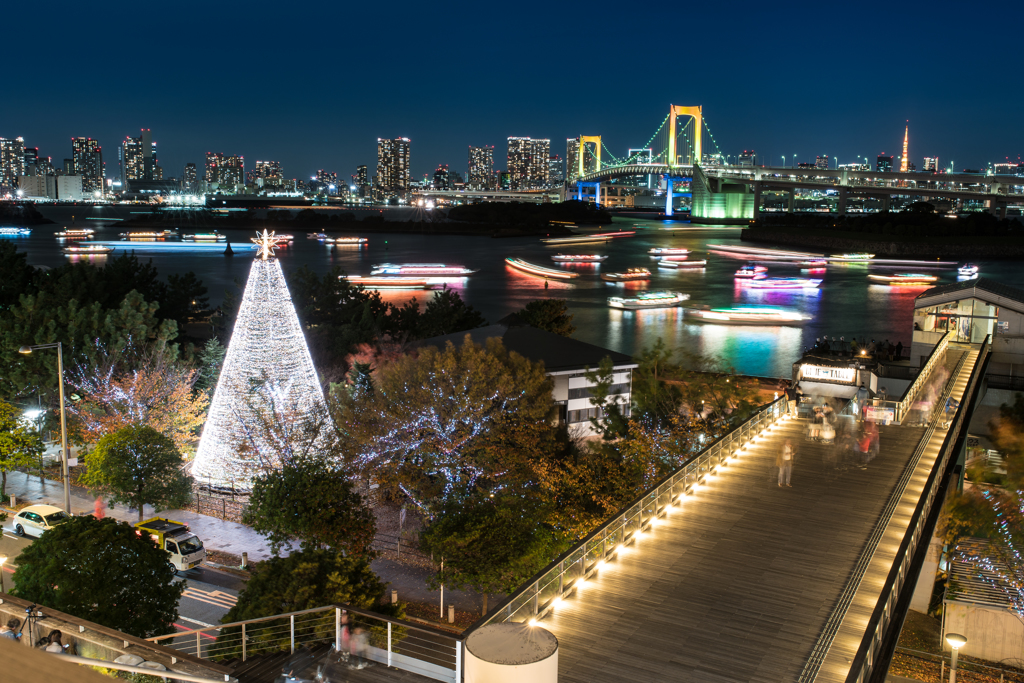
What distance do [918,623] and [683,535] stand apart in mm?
4922

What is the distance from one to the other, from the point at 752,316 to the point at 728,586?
30907mm

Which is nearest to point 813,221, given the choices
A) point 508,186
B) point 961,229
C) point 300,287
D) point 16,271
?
point 961,229

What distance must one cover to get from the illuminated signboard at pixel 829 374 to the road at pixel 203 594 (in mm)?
8446

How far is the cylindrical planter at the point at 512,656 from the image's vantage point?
3613 millimetres

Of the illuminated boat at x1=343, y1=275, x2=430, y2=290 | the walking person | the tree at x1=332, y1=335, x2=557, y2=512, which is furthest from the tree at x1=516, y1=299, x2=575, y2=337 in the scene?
the illuminated boat at x1=343, y1=275, x2=430, y2=290

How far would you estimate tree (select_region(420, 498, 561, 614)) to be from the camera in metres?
8.34

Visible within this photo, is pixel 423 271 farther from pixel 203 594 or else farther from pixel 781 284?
pixel 203 594

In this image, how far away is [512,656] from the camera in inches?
145

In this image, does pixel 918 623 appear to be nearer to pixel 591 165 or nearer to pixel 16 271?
pixel 16 271

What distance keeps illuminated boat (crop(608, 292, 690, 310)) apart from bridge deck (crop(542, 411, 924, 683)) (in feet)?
100

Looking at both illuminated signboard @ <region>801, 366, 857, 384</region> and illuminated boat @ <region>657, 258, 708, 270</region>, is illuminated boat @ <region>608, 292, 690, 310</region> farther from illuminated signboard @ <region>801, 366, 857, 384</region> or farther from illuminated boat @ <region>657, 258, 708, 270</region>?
illuminated signboard @ <region>801, 366, 857, 384</region>

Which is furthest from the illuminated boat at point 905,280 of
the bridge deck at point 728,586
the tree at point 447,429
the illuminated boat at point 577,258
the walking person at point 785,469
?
the bridge deck at point 728,586

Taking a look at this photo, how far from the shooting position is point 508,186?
170 m

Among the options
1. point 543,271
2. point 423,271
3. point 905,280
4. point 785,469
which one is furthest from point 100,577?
point 905,280
